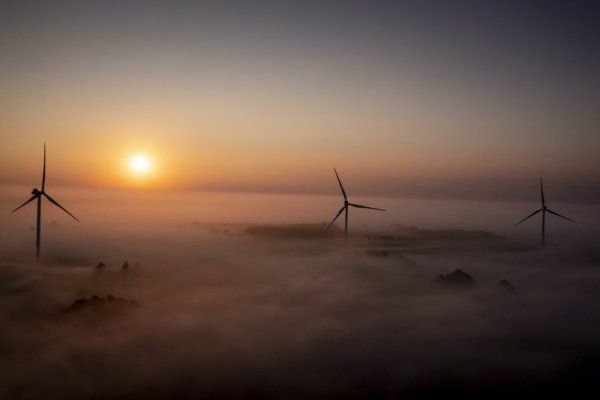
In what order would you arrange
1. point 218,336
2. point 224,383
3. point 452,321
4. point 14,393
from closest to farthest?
point 14,393 → point 224,383 → point 218,336 → point 452,321

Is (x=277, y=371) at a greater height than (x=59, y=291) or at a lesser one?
lesser

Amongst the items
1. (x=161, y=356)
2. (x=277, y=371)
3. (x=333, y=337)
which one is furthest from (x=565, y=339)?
(x=161, y=356)

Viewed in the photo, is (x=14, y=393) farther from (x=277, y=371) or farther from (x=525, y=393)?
(x=525, y=393)

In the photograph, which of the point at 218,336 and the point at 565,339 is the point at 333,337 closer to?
the point at 218,336

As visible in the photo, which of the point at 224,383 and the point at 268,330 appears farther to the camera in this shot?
the point at 268,330

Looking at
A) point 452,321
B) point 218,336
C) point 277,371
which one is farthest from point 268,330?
point 452,321

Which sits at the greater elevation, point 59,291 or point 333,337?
point 59,291

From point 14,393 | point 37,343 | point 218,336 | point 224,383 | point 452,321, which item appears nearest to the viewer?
point 14,393

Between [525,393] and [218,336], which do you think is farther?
[218,336]

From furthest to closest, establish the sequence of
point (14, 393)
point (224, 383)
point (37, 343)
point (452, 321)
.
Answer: point (452, 321), point (37, 343), point (224, 383), point (14, 393)
